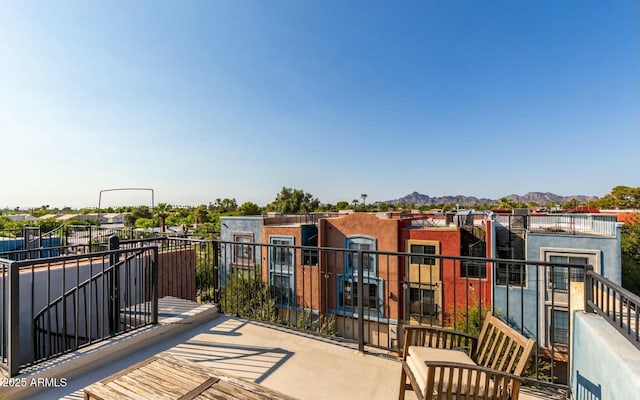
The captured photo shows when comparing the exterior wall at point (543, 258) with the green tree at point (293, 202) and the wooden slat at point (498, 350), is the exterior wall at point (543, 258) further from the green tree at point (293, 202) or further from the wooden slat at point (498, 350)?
the green tree at point (293, 202)

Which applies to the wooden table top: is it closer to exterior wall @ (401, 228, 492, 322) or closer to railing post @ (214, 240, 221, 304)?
railing post @ (214, 240, 221, 304)

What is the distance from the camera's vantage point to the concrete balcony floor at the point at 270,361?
83.9 inches

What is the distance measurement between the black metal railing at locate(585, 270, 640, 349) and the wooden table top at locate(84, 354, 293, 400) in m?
1.81

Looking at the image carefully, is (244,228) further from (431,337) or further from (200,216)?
(200,216)

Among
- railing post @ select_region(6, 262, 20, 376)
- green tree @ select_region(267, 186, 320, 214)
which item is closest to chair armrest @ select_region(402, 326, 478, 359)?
railing post @ select_region(6, 262, 20, 376)

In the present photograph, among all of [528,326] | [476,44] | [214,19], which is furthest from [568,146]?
[214,19]

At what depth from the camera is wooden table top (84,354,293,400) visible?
1.33 m

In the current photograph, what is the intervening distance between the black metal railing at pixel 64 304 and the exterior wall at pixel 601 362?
11.7ft

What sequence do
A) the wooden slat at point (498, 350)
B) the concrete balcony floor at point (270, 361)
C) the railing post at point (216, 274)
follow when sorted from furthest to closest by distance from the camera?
the railing post at point (216, 274), the concrete balcony floor at point (270, 361), the wooden slat at point (498, 350)

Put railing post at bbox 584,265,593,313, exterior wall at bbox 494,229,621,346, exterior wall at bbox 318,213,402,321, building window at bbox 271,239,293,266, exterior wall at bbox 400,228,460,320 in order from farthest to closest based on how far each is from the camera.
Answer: exterior wall at bbox 318,213,402,321, exterior wall at bbox 400,228,460,320, exterior wall at bbox 494,229,621,346, building window at bbox 271,239,293,266, railing post at bbox 584,265,593,313

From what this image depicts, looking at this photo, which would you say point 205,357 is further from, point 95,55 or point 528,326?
point 528,326

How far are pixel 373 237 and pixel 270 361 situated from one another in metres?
12.2

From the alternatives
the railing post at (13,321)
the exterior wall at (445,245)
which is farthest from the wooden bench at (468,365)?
the exterior wall at (445,245)

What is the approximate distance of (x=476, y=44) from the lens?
1179 cm
